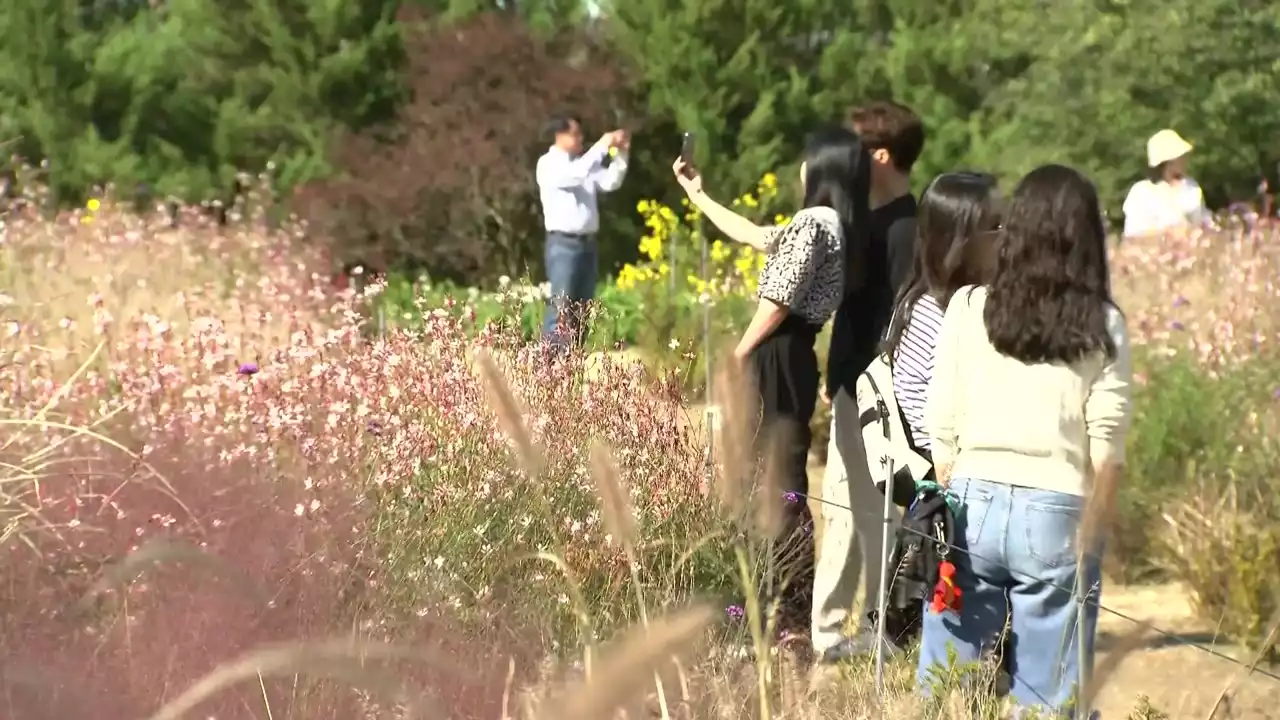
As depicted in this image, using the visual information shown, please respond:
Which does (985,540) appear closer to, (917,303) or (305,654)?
(917,303)

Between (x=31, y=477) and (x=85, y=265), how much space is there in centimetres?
433

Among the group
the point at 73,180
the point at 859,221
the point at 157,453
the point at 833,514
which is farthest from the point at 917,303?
the point at 73,180

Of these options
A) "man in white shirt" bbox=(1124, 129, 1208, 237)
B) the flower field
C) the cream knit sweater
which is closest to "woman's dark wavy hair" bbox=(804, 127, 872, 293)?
the flower field

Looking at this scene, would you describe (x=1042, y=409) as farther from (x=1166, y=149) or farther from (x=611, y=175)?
(x=1166, y=149)

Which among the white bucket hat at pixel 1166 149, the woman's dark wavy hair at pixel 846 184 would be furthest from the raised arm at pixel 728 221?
the white bucket hat at pixel 1166 149

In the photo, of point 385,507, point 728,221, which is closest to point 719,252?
point 728,221

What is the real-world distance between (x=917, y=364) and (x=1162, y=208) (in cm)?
555

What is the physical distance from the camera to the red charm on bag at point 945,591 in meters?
2.78

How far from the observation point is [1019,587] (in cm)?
284

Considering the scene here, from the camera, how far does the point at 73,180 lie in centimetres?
1512

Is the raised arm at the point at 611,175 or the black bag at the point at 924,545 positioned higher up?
the raised arm at the point at 611,175

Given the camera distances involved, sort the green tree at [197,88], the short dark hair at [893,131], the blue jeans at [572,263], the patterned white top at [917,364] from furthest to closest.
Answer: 1. the green tree at [197,88]
2. the blue jeans at [572,263]
3. the short dark hair at [893,131]
4. the patterned white top at [917,364]

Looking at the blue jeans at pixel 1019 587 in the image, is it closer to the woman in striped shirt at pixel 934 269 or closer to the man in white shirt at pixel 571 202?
the woman in striped shirt at pixel 934 269

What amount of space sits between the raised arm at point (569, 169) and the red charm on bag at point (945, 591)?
565cm
